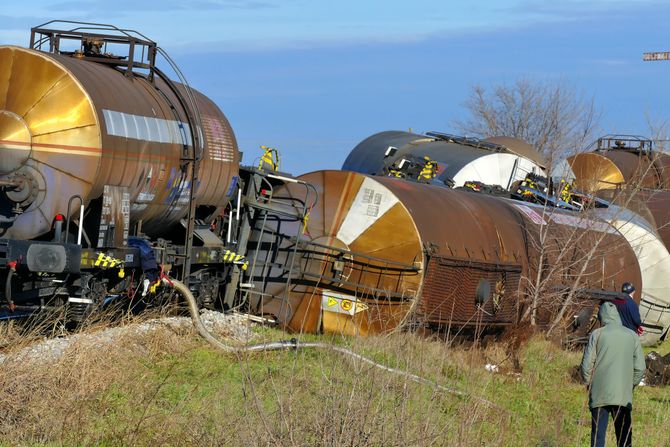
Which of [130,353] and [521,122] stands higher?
[521,122]

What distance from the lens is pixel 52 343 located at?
41.2 ft

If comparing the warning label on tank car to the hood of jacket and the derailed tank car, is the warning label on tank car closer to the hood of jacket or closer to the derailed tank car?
the derailed tank car

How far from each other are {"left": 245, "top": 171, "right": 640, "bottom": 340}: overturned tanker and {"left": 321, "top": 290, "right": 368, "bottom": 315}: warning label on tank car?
0.02 m

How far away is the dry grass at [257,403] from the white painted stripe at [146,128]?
269 cm

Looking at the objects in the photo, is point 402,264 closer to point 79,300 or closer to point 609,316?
point 79,300

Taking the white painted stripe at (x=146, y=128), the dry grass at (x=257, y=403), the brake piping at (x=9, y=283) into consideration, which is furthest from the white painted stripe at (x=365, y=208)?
the brake piping at (x=9, y=283)

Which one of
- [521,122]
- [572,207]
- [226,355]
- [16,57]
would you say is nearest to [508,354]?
[226,355]

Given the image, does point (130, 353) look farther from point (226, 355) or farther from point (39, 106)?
point (39, 106)

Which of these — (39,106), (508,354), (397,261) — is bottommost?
(508,354)

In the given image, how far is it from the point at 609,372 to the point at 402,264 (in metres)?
6.26

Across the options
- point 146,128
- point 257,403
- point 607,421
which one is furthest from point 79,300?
point 607,421

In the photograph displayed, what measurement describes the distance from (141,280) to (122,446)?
6829mm

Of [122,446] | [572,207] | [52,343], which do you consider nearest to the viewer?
[122,446]

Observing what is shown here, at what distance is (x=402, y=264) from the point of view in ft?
54.1
